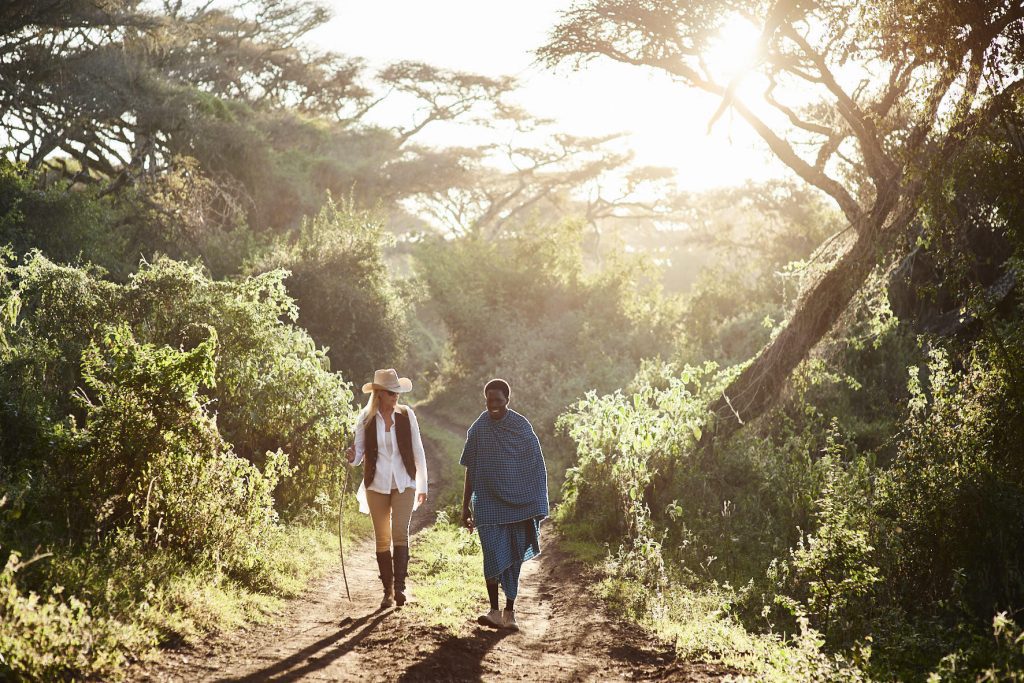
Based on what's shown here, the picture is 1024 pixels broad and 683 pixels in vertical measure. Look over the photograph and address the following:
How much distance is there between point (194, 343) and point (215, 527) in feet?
14.7

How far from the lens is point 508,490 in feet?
22.6

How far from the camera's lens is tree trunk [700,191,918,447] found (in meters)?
9.85

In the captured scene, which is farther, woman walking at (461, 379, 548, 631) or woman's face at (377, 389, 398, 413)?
woman's face at (377, 389, 398, 413)

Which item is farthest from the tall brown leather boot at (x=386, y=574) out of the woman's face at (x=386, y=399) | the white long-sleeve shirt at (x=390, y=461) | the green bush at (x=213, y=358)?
the green bush at (x=213, y=358)

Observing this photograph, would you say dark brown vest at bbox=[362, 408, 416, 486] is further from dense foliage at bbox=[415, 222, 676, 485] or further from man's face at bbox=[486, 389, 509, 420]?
dense foliage at bbox=[415, 222, 676, 485]

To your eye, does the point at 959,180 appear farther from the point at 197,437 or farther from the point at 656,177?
the point at 656,177

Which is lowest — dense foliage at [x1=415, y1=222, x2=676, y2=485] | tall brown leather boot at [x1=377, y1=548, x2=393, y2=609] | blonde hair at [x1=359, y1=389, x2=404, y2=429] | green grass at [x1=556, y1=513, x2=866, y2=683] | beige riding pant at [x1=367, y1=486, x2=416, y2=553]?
green grass at [x1=556, y1=513, x2=866, y2=683]

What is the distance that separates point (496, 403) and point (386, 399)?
0.98 metres

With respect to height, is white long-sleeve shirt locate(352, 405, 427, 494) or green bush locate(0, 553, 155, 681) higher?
white long-sleeve shirt locate(352, 405, 427, 494)

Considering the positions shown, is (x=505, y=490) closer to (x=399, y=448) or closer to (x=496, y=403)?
(x=496, y=403)

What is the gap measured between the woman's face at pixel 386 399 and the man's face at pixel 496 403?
85 centimetres

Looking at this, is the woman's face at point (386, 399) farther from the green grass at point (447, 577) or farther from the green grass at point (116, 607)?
the green grass at point (116, 607)

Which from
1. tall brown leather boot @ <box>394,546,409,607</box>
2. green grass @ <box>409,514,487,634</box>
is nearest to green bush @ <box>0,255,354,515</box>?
green grass @ <box>409,514,487,634</box>

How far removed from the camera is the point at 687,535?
9.30 metres
